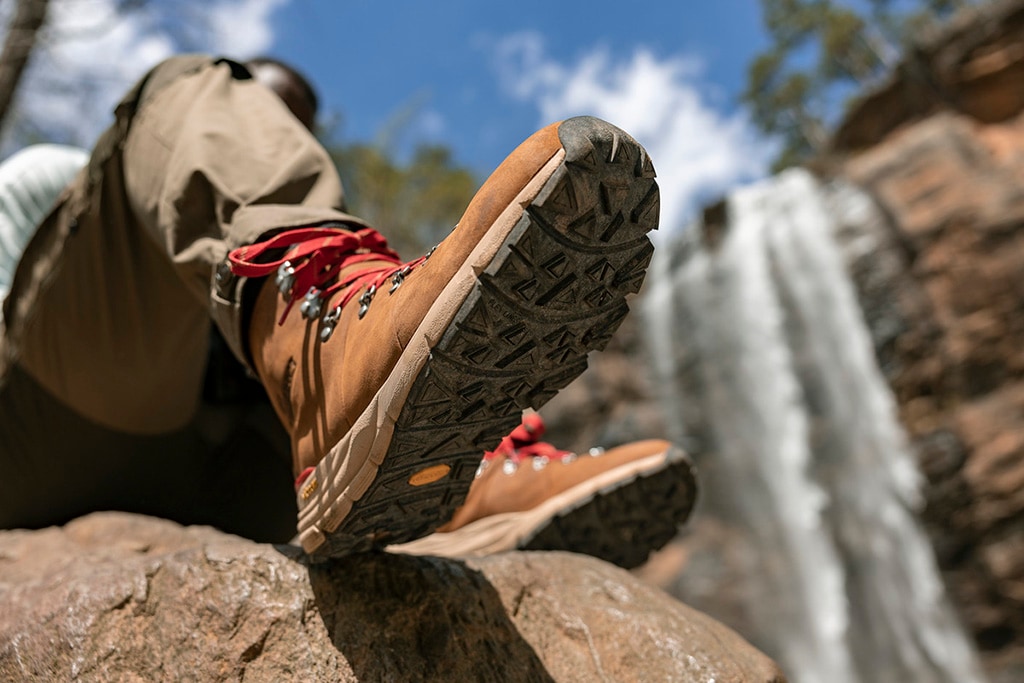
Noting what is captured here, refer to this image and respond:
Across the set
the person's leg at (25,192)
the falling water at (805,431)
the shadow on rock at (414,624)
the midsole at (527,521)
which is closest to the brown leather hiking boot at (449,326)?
the shadow on rock at (414,624)

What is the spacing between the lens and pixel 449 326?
0.72m

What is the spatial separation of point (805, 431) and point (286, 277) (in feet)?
21.0

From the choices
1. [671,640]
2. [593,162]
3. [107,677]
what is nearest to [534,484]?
[671,640]

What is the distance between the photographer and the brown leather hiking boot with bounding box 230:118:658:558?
2.26ft

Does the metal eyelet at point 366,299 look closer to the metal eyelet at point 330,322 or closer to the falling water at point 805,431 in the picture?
the metal eyelet at point 330,322

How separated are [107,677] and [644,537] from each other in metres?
0.95

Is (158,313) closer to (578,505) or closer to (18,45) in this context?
(578,505)

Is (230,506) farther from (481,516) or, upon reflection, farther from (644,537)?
(644,537)

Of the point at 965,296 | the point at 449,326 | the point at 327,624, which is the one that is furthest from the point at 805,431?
→ the point at 449,326

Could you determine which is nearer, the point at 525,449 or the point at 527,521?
the point at 527,521

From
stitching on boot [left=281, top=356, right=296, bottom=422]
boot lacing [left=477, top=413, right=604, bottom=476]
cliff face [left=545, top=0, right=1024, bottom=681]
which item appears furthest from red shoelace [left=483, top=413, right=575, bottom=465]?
cliff face [left=545, top=0, right=1024, bottom=681]

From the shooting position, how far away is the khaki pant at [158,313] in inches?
42.3

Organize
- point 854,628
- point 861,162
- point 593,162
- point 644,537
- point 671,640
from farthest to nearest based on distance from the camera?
point 861,162 < point 854,628 < point 644,537 < point 671,640 < point 593,162

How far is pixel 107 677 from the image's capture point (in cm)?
95
